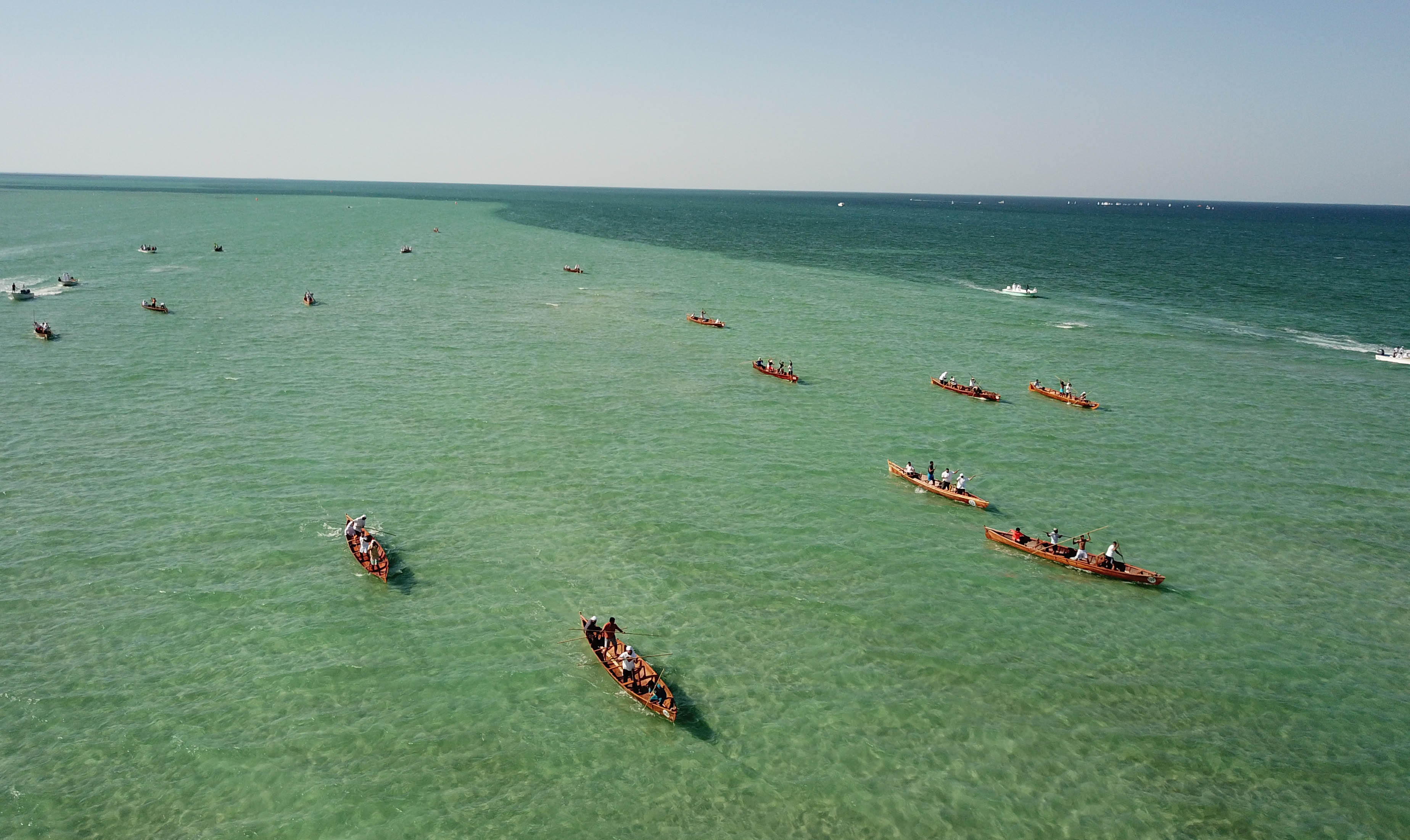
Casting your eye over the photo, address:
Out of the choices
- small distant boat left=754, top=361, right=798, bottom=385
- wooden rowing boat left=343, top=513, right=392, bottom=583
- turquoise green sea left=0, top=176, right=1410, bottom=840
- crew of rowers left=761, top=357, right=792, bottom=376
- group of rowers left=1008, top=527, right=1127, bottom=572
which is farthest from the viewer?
crew of rowers left=761, top=357, right=792, bottom=376

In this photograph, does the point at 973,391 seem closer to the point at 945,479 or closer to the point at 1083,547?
the point at 945,479

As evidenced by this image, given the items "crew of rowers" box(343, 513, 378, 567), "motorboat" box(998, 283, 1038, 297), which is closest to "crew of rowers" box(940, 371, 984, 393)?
"crew of rowers" box(343, 513, 378, 567)

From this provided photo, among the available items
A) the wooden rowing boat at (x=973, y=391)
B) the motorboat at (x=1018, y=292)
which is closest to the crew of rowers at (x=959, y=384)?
the wooden rowing boat at (x=973, y=391)

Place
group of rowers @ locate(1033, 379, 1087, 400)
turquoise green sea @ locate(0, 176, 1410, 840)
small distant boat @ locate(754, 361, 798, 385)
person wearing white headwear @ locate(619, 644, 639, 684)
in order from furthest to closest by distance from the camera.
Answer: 1. small distant boat @ locate(754, 361, 798, 385)
2. group of rowers @ locate(1033, 379, 1087, 400)
3. person wearing white headwear @ locate(619, 644, 639, 684)
4. turquoise green sea @ locate(0, 176, 1410, 840)

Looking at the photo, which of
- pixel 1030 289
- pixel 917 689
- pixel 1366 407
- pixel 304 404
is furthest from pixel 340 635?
pixel 1030 289

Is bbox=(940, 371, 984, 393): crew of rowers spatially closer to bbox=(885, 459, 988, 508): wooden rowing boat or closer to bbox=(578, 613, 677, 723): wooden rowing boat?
bbox=(885, 459, 988, 508): wooden rowing boat

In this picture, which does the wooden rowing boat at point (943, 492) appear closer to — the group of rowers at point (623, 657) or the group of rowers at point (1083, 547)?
the group of rowers at point (1083, 547)
